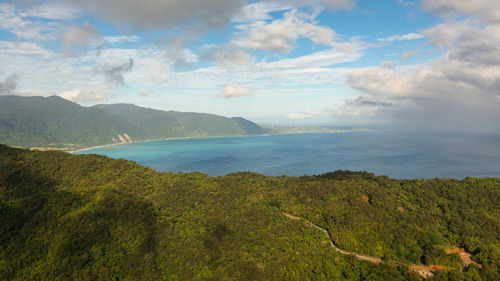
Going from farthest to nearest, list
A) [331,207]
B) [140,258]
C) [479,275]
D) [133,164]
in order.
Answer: [133,164]
[331,207]
[140,258]
[479,275]

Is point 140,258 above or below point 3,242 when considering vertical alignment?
below

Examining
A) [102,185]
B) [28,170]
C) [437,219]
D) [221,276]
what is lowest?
[221,276]

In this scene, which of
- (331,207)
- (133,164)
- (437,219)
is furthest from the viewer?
(133,164)

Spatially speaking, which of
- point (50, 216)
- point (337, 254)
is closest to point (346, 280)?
point (337, 254)

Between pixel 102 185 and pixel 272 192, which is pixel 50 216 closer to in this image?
pixel 102 185

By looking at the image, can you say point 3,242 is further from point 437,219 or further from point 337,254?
point 437,219

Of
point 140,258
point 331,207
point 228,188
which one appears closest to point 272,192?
point 228,188

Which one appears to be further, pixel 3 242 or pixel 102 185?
pixel 102 185
